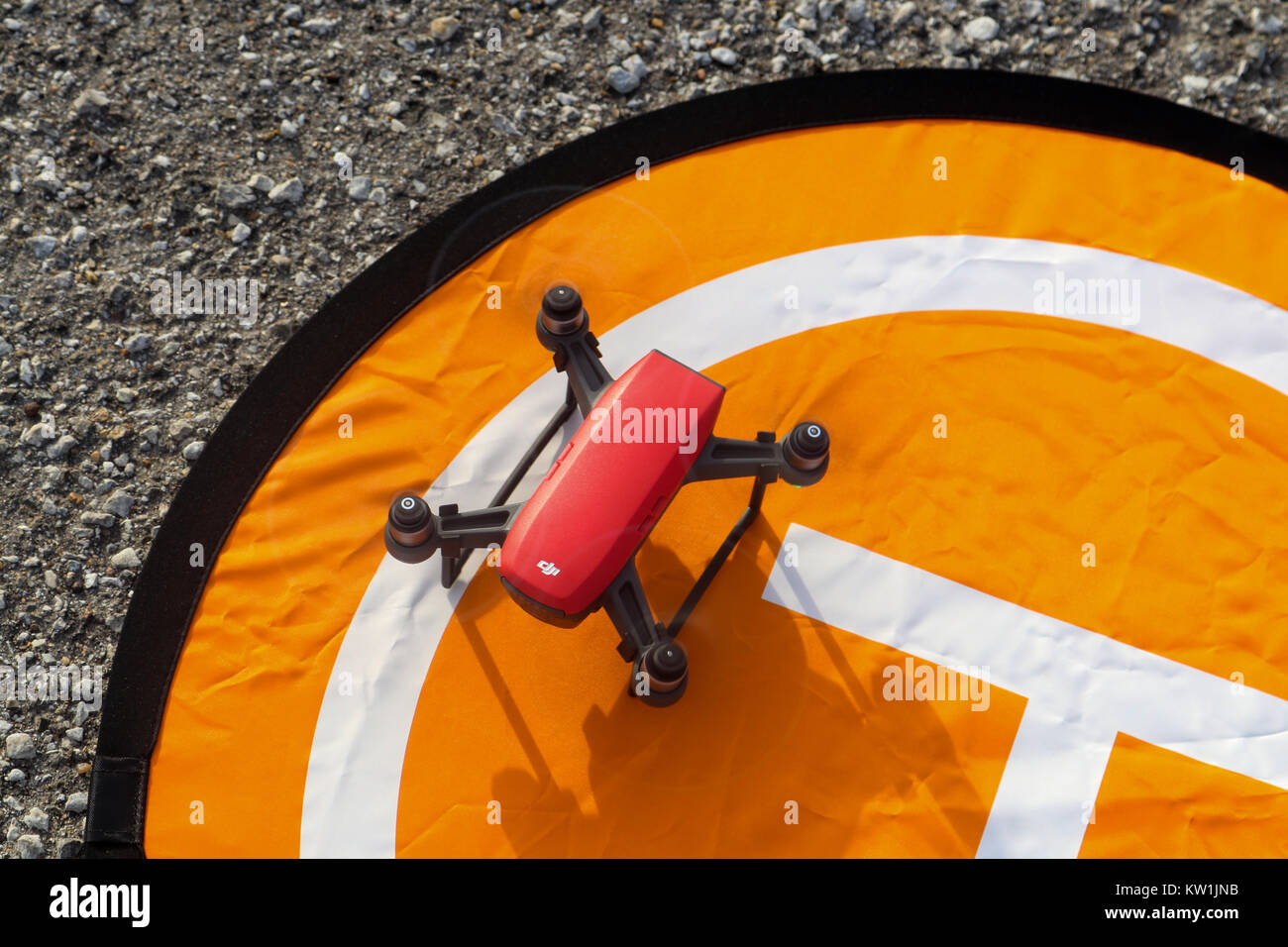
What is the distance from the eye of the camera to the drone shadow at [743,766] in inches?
122

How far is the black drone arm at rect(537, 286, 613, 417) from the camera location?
276 cm

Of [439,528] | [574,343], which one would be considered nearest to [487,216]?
[574,343]

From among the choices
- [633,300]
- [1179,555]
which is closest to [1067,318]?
[1179,555]

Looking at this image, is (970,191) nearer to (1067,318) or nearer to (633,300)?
(1067,318)

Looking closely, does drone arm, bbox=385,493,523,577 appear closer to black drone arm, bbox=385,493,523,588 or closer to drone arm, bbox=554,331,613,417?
black drone arm, bbox=385,493,523,588

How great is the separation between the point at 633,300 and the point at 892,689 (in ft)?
5.33

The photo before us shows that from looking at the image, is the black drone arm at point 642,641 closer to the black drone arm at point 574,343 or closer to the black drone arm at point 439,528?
the black drone arm at point 439,528

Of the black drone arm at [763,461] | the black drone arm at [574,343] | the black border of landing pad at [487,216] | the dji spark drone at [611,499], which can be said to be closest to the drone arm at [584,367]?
the black drone arm at [574,343]

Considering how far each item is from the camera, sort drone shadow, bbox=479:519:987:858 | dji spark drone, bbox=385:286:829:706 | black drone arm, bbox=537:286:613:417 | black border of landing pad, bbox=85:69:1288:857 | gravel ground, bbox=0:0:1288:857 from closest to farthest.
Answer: dji spark drone, bbox=385:286:829:706 → black drone arm, bbox=537:286:613:417 → drone shadow, bbox=479:519:987:858 → black border of landing pad, bbox=85:69:1288:857 → gravel ground, bbox=0:0:1288:857

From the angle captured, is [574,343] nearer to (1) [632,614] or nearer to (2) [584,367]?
(2) [584,367]

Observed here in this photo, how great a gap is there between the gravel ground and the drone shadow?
58.5 inches

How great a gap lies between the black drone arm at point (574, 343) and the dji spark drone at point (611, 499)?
15mm

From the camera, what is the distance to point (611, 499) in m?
2.57

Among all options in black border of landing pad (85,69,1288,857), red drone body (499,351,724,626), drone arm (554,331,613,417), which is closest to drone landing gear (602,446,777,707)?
red drone body (499,351,724,626)
